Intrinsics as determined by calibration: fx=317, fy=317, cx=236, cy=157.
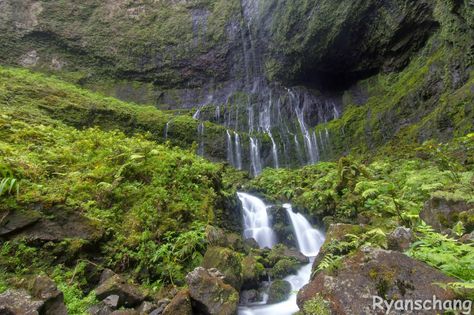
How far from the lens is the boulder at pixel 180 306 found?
350 centimetres

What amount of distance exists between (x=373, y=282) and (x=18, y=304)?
2907mm

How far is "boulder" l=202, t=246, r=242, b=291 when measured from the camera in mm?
4405

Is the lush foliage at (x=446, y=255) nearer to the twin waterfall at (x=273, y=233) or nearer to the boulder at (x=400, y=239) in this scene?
the boulder at (x=400, y=239)

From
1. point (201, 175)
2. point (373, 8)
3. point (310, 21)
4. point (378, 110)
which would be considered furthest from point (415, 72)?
point (201, 175)

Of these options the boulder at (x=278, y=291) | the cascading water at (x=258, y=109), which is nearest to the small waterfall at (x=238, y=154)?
the cascading water at (x=258, y=109)

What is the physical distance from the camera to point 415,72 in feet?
48.8

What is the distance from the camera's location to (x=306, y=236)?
27.3 feet

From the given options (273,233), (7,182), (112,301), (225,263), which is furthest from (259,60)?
(112,301)

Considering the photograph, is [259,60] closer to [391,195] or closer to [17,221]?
[391,195]

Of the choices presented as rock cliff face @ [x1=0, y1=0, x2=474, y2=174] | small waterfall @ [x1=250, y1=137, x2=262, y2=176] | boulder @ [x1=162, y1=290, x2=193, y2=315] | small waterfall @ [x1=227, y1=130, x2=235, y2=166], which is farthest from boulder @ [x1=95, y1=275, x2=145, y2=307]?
small waterfall @ [x1=227, y1=130, x2=235, y2=166]

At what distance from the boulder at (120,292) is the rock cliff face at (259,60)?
12.1m

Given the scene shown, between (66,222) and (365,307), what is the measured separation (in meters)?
3.94

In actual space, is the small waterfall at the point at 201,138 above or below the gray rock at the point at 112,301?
above

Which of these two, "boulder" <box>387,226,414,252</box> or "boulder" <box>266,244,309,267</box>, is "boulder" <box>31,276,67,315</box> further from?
"boulder" <box>266,244,309,267</box>
